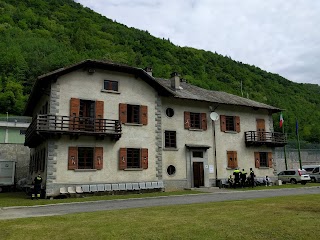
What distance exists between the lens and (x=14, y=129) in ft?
136

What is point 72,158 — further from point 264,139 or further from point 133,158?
point 264,139

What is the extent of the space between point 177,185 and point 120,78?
31.4 ft

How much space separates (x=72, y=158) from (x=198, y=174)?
11004 millimetres

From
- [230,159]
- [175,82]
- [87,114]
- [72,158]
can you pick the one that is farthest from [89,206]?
[230,159]

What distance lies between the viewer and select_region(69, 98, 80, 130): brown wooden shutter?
2269 centimetres

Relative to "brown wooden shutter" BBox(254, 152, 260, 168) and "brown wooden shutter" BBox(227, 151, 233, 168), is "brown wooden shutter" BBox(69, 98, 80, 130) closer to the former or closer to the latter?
"brown wooden shutter" BBox(227, 151, 233, 168)

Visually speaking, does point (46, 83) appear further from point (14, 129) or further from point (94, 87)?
point (14, 129)

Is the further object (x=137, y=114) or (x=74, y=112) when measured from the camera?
(x=137, y=114)

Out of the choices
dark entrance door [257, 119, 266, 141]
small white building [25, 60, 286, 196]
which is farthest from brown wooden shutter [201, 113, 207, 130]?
dark entrance door [257, 119, 266, 141]

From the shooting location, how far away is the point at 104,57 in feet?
233

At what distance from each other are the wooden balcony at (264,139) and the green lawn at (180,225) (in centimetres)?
1919

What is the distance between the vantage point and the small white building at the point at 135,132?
889 inches

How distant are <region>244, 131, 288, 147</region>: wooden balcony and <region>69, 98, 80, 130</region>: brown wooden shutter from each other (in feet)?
52.4

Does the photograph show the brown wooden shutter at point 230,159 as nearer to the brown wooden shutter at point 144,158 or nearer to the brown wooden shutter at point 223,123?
the brown wooden shutter at point 223,123
